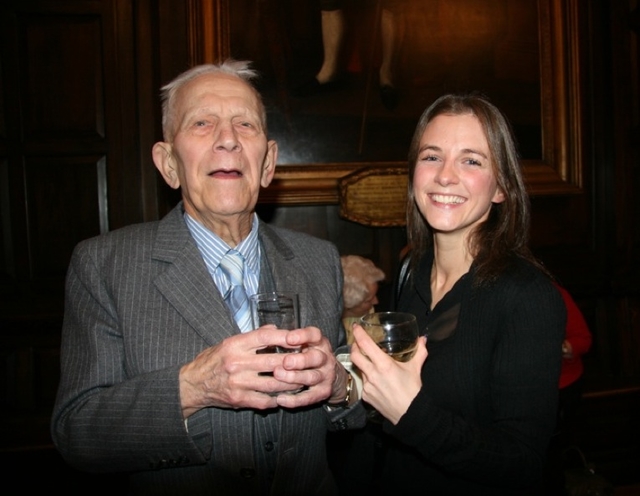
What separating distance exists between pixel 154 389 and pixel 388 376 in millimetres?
617

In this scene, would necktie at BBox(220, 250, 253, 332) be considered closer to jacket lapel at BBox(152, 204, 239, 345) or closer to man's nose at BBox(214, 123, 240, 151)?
jacket lapel at BBox(152, 204, 239, 345)

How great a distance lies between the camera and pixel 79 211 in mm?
3793

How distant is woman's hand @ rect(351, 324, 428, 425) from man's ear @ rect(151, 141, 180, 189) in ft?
2.93

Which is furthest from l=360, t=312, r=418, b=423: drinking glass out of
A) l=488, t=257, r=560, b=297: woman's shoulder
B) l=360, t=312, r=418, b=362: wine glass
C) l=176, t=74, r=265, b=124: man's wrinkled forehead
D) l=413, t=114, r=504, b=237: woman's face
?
l=176, t=74, r=265, b=124: man's wrinkled forehead

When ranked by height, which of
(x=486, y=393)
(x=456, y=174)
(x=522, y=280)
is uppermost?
(x=456, y=174)

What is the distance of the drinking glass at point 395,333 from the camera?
1442 millimetres

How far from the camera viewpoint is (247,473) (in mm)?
1524

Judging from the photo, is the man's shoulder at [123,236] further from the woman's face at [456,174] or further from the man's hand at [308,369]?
the woman's face at [456,174]

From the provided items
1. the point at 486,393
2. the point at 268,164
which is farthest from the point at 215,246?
the point at 486,393

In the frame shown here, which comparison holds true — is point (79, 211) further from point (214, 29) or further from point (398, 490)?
point (398, 490)

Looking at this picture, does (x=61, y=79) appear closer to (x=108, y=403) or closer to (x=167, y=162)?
(x=167, y=162)

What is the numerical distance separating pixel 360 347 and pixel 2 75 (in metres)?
3.47

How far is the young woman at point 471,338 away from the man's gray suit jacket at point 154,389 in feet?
1.17

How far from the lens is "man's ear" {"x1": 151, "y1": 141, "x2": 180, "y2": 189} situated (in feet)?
6.21
